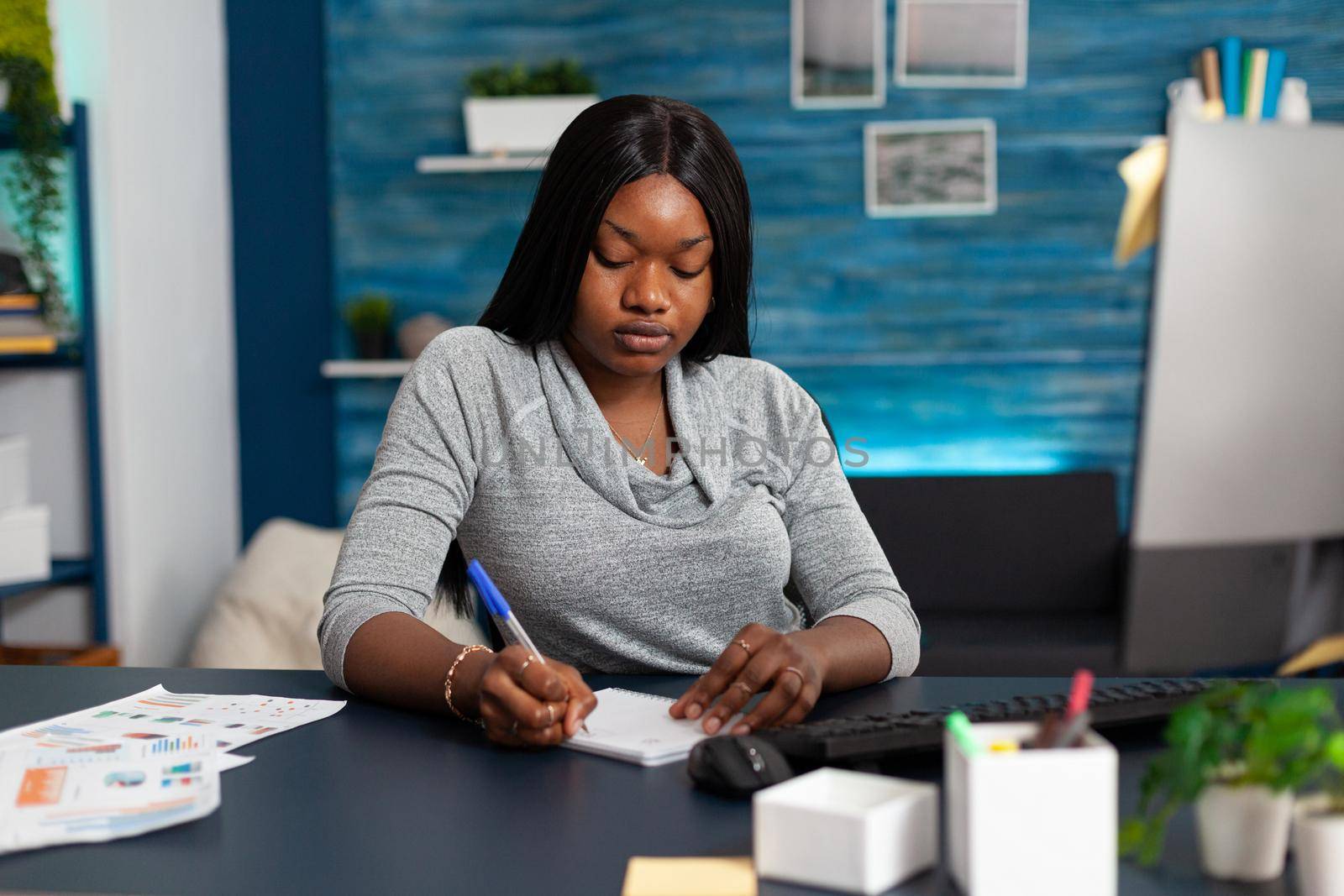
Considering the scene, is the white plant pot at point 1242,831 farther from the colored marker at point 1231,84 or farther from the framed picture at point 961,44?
the framed picture at point 961,44

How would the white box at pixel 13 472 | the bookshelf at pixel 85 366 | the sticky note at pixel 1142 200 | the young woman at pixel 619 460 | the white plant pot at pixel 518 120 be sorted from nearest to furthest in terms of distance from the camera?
the sticky note at pixel 1142 200, the young woman at pixel 619 460, the white box at pixel 13 472, the bookshelf at pixel 85 366, the white plant pot at pixel 518 120

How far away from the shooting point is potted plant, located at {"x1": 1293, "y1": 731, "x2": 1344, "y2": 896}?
573 mm

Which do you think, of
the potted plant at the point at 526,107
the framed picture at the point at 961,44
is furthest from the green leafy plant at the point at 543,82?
the framed picture at the point at 961,44

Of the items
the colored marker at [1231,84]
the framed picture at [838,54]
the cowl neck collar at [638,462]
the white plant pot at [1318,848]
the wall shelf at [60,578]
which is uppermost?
the framed picture at [838,54]

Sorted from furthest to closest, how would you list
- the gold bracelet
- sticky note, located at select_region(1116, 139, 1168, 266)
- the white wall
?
1. the white wall
2. the gold bracelet
3. sticky note, located at select_region(1116, 139, 1168, 266)

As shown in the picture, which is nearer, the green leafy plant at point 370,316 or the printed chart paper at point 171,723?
the printed chart paper at point 171,723

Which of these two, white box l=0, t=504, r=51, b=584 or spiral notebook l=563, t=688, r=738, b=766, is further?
white box l=0, t=504, r=51, b=584

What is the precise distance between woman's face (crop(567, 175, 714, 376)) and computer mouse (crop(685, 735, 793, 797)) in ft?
1.90

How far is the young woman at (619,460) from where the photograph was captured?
1258mm

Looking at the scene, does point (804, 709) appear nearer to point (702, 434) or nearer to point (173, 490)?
point (702, 434)

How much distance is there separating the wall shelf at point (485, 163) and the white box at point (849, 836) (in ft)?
9.31

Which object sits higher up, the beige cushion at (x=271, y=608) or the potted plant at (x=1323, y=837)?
the potted plant at (x=1323, y=837)

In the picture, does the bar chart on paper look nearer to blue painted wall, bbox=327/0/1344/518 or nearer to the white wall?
the white wall

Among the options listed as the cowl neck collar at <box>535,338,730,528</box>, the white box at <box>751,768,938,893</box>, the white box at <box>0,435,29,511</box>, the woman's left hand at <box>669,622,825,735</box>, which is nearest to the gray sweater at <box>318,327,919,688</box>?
the cowl neck collar at <box>535,338,730,528</box>
